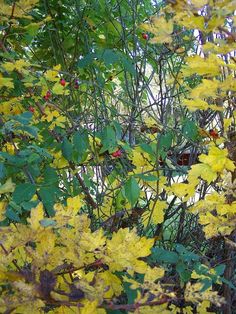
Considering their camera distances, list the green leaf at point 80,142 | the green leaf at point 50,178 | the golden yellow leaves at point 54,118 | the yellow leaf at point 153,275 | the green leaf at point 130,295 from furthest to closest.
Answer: the golden yellow leaves at point 54,118
the green leaf at point 80,142
the green leaf at point 50,178
the green leaf at point 130,295
the yellow leaf at point 153,275

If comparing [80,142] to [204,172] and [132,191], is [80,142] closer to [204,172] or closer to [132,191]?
[132,191]

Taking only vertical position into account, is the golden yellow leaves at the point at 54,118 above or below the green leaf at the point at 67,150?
above

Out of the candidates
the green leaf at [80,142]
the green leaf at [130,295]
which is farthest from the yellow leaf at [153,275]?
the green leaf at [80,142]

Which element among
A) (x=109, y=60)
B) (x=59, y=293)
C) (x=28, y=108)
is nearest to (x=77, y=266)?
(x=59, y=293)

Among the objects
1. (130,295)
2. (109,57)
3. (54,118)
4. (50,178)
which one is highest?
(109,57)

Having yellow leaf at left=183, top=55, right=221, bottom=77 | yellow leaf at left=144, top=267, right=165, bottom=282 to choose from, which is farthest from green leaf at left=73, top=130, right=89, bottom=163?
yellow leaf at left=144, top=267, right=165, bottom=282

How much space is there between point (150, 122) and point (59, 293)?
120 cm

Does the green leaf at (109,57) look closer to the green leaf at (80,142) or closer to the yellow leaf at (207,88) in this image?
the green leaf at (80,142)

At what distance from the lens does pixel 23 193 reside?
1295 mm

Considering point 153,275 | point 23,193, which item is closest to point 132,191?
point 23,193

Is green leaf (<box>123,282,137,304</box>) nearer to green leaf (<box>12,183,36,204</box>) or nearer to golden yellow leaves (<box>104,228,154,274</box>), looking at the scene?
golden yellow leaves (<box>104,228,154,274</box>)

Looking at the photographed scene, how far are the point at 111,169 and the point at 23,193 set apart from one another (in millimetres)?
1169

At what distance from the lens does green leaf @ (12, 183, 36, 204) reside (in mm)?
1279

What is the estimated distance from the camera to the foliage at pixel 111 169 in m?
0.96
